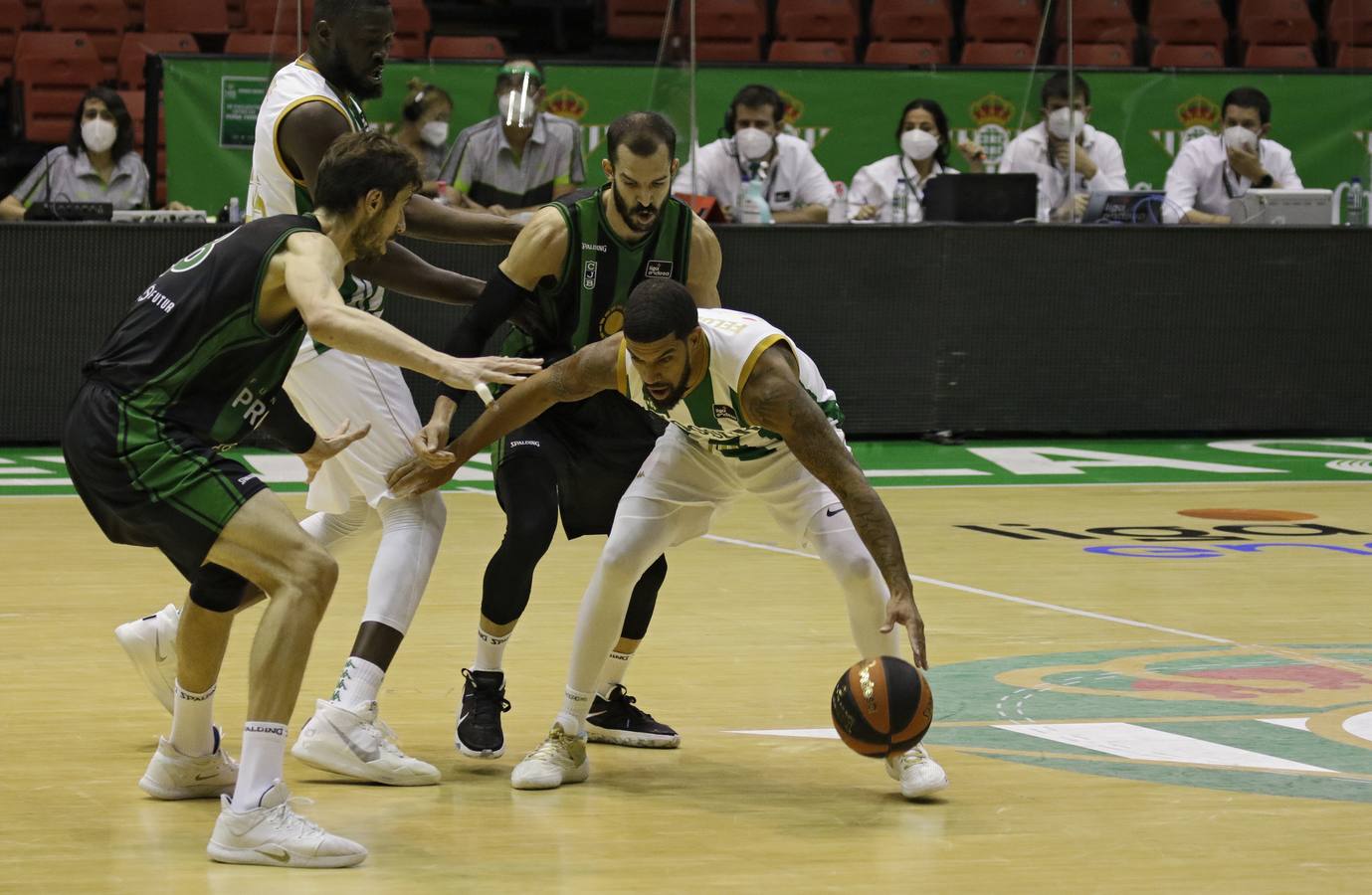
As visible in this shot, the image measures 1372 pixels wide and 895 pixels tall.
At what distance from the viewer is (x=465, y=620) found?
7418mm

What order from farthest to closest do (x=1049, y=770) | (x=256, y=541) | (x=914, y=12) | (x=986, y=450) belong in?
(x=914, y=12), (x=986, y=450), (x=1049, y=770), (x=256, y=541)

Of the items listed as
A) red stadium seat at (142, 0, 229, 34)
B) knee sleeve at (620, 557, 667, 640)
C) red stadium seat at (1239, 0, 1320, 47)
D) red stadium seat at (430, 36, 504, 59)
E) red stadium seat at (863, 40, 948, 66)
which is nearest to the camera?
knee sleeve at (620, 557, 667, 640)

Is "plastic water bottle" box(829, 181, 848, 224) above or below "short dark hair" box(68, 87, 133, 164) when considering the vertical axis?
below

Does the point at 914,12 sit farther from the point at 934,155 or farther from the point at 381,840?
the point at 381,840

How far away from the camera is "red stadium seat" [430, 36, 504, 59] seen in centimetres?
1519

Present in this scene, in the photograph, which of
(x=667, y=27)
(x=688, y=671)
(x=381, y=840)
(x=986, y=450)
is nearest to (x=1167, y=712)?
(x=688, y=671)

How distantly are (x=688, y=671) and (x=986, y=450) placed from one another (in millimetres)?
6459

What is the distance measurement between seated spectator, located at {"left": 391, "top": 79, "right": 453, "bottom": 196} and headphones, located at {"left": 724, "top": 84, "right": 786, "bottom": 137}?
5.87 feet

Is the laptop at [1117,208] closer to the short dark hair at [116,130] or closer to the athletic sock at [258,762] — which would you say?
the short dark hair at [116,130]

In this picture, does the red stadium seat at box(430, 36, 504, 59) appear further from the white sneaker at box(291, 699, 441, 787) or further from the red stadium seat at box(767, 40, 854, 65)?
the white sneaker at box(291, 699, 441, 787)

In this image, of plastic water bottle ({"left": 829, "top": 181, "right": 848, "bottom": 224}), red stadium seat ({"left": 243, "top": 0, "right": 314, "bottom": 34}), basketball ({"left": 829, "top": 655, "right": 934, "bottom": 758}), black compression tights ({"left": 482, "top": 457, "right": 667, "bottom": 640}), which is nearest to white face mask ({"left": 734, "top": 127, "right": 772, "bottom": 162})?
plastic water bottle ({"left": 829, "top": 181, "right": 848, "bottom": 224})

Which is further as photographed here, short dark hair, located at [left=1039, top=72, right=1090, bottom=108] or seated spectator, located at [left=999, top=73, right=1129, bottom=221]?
short dark hair, located at [left=1039, top=72, right=1090, bottom=108]

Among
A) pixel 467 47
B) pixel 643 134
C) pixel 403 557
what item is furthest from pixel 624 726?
pixel 467 47

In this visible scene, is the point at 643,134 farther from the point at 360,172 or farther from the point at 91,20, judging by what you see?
the point at 91,20
